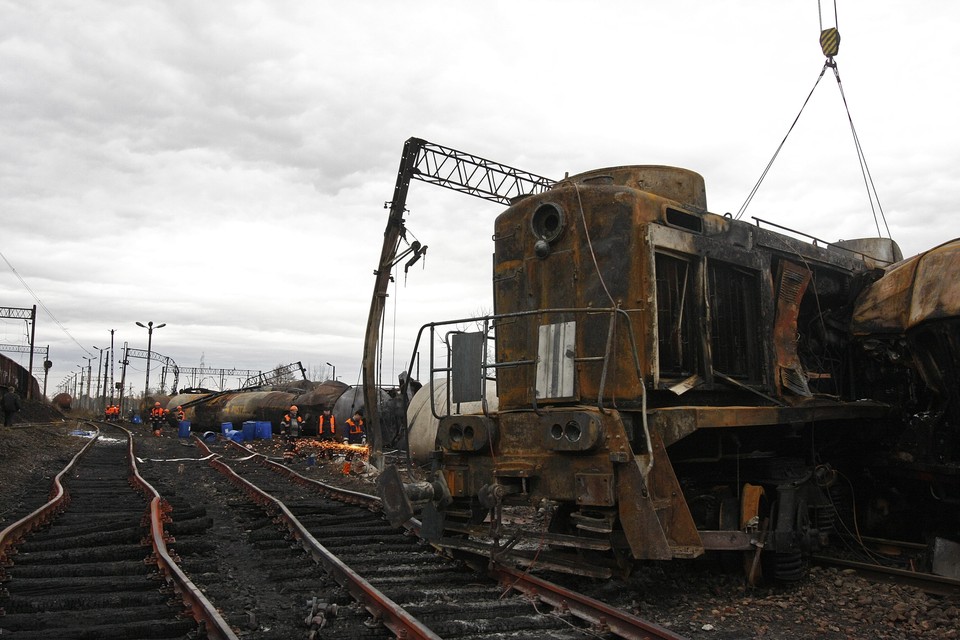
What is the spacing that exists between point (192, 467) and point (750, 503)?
44.6 feet

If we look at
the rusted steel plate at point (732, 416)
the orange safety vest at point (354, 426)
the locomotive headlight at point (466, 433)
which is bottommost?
the orange safety vest at point (354, 426)

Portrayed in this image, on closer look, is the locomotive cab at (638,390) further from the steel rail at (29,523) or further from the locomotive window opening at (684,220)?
the steel rail at (29,523)

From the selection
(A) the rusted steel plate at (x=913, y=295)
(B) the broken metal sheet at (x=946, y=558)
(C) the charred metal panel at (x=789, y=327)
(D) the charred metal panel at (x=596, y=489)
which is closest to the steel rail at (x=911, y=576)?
(B) the broken metal sheet at (x=946, y=558)

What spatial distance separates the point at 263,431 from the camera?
1070 inches

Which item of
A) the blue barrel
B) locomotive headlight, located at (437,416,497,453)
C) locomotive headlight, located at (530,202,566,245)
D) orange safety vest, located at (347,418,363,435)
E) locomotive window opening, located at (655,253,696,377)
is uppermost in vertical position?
locomotive headlight, located at (530,202,566,245)

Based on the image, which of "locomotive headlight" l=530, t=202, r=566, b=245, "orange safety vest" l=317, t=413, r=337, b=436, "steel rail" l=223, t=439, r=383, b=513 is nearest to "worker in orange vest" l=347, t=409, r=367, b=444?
"orange safety vest" l=317, t=413, r=337, b=436

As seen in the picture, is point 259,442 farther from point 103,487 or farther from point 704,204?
point 704,204

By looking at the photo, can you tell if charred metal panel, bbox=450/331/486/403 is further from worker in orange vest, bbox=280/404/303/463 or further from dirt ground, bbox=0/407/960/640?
worker in orange vest, bbox=280/404/303/463

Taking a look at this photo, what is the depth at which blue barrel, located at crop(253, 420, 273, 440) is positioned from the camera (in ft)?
88.9

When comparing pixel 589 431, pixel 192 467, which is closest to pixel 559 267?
pixel 589 431

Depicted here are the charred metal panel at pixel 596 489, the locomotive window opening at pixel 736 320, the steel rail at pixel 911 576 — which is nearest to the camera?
the charred metal panel at pixel 596 489

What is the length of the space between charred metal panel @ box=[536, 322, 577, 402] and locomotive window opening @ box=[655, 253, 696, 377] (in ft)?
2.51

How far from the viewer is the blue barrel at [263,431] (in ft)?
88.9

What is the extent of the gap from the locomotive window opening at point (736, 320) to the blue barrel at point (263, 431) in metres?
23.2
